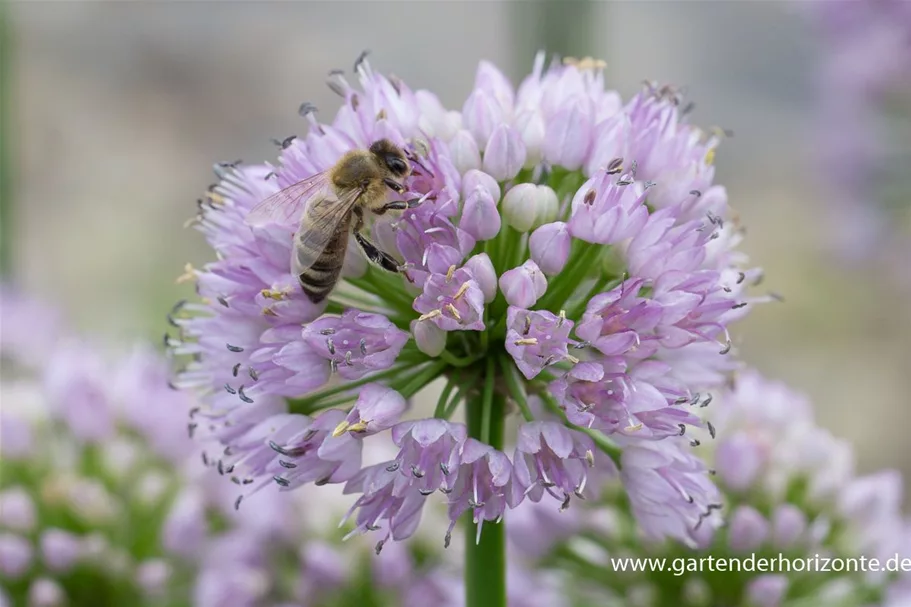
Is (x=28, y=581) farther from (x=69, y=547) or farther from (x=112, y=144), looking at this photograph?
(x=112, y=144)

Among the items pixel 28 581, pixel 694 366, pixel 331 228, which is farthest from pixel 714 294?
pixel 28 581

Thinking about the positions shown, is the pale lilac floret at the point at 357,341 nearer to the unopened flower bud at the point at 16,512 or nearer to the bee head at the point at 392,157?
the bee head at the point at 392,157

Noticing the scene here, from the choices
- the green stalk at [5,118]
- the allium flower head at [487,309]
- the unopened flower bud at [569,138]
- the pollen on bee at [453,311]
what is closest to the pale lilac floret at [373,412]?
the allium flower head at [487,309]

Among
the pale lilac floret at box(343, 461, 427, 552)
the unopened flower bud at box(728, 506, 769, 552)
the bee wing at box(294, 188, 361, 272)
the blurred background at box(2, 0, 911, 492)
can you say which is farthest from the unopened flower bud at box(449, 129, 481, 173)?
the blurred background at box(2, 0, 911, 492)

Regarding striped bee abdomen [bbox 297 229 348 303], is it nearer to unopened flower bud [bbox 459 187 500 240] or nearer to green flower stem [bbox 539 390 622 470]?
unopened flower bud [bbox 459 187 500 240]

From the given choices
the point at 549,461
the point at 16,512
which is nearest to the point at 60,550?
the point at 16,512

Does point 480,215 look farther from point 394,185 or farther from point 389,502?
point 389,502
